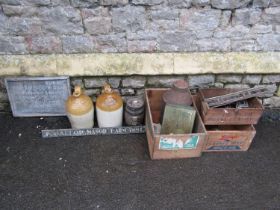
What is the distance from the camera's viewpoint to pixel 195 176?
279 cm

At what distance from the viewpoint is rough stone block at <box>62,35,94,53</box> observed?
9.52ft

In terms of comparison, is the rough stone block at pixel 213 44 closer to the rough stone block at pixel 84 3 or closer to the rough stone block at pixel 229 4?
the rough stone block at pixel 229 4

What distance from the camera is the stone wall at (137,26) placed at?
8.97 feet

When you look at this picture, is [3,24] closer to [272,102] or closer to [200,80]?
[200,80]

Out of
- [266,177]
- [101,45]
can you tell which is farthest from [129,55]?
[266,177]

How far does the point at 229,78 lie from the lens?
326 centimetres

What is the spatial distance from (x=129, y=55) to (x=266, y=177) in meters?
1.84

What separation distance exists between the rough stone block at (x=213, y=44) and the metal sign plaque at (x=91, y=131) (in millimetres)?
1085

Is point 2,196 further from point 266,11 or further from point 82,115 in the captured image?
point 266,11

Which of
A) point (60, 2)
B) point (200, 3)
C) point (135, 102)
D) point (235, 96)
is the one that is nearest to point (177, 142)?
point (135, 102)

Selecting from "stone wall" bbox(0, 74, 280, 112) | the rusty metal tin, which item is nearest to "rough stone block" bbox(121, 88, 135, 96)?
"stone wall" bbox(0, 74, 280, 112)

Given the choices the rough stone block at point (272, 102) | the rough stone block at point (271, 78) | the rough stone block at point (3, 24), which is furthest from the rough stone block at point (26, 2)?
the rough stone block at point (272, 102)

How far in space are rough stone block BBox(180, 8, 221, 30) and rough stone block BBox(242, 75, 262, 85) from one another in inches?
29.5

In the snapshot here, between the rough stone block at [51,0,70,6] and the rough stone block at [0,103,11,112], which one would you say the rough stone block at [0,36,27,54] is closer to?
the rough stone block at [51,0,70,6]
